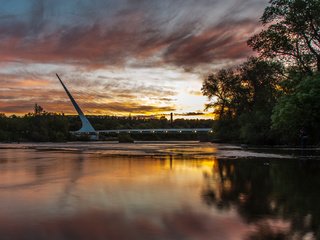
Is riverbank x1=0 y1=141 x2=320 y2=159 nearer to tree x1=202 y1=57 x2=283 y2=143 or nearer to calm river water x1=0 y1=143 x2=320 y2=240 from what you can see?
tree x1=202 y1=57 x2=283 y2=143

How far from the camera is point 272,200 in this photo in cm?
1339

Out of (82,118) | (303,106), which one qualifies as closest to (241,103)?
(303,106)

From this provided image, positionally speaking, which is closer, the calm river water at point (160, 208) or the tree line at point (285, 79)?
the calm river water at point (160, 208)

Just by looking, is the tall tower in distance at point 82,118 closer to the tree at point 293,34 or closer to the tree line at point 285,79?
the tree line at point 285,79

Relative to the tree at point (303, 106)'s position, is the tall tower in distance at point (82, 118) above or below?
above

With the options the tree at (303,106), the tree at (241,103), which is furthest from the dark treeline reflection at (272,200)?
the tree at (241,103)

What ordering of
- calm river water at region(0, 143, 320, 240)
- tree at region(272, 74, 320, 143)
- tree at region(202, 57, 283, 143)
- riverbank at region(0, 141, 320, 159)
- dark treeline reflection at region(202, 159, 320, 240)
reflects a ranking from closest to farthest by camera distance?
calm river water at region(0, 143, 320, 240), dark treeline reflection at region(202, 159, 320, 240), tree at region(272, 74, 320, 143), riverbank at region(0, 141, 320, 159), tree at region(202, 57, 283, 143)

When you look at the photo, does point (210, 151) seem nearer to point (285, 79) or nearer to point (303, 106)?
point (285, 79)

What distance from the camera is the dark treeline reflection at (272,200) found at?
30.7 ft

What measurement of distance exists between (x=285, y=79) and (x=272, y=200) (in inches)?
1304

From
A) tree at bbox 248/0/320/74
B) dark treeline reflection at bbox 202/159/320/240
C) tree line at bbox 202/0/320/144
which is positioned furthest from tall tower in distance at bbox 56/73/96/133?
dark treeline reflection at bbox 202/159/320/240

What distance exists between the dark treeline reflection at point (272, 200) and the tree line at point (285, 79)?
10026mm

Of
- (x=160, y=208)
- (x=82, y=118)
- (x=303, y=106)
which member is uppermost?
(x=82, y=118)

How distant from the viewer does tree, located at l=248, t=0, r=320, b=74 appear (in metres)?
41.5
